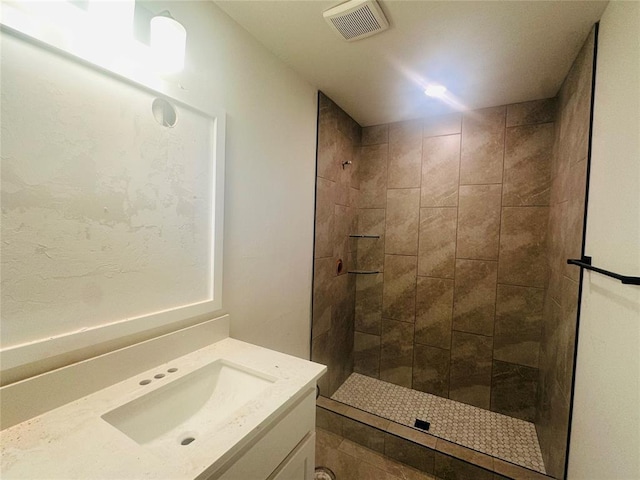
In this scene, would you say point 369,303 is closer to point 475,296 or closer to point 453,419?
point 475,296

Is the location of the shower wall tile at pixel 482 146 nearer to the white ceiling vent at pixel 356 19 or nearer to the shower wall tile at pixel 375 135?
→ the shower wall tile at pixel 375 135

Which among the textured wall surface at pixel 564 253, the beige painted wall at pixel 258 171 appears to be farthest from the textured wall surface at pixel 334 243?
the textured wall surface at pixel 564 253

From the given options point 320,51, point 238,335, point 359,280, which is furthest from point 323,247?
point 320,51

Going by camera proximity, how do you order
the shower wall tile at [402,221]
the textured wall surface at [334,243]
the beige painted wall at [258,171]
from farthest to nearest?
1. the shower wall tile at [402,221]
2. the textured wall surface at [334,243]
3. the beige painted wall at [258,171]

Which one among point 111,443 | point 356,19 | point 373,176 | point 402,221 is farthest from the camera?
point 373,176

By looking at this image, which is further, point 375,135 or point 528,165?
point 375,135

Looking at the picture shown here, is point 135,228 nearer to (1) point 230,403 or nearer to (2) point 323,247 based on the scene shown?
(1) point 230,403

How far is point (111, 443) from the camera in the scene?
62cm

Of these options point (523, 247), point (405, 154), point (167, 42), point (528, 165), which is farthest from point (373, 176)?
point (167, 42)

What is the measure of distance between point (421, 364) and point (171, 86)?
2537mm

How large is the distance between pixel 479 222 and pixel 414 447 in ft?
5.23

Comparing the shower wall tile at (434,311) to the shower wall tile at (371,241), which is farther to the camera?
the shower wall tile at (371,241)

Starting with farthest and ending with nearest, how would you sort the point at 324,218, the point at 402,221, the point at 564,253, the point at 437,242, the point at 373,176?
1. the point at 373,176
2. the point at 402,221
3. the point at 437,242
4. the point at 324,218
5. the point at 564,253

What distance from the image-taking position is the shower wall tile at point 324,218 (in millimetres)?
1943
